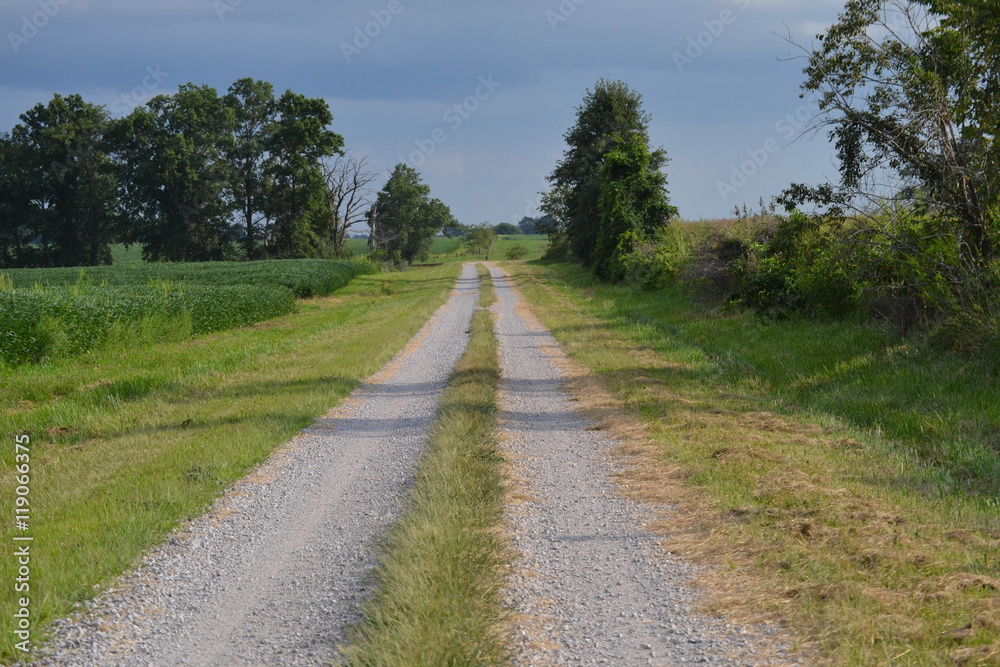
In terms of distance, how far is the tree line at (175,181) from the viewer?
Result: 53.3 metres

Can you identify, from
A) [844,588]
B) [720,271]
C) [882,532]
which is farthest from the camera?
[720,271]

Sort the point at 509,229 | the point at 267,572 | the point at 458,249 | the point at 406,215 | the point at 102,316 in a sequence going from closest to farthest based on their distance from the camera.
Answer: the point at 267,572 → the point at 102,316 → the point at 406,215 → the point at 458,249 → the point at 509,229

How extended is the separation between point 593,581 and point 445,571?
3.07 ft

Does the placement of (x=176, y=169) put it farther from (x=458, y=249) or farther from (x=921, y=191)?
(x=458, y=249)

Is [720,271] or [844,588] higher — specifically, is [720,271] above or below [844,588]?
above

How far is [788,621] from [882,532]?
1565 millimetres

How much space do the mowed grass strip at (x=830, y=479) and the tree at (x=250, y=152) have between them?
184ft

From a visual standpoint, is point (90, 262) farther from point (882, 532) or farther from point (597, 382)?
point (882, 532)

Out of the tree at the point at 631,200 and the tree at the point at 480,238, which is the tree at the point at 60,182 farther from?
the tree at the point at 480,238

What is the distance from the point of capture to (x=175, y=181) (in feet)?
179

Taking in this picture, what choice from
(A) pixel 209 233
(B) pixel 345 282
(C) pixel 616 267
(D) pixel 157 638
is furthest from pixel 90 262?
(D) pixel 157 638

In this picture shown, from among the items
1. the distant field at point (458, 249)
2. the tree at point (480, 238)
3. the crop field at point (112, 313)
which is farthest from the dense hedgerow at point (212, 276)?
the tree at point (480, 238)

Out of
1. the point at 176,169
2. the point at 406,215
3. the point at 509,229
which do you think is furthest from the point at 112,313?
the point at 509,229

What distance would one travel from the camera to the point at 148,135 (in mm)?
56438
